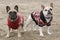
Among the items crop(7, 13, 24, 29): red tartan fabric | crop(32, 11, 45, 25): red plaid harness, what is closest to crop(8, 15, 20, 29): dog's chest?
crop(7, 13, 24, 29): red tartan fabric

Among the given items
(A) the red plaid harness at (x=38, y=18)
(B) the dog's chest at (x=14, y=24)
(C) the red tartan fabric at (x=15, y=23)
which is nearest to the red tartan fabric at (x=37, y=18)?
(A) the red plaid harness at (x=38, y=18)

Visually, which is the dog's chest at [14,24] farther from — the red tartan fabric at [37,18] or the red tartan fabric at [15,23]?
the red tartan fabric at [37,18]

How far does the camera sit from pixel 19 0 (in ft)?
70.0

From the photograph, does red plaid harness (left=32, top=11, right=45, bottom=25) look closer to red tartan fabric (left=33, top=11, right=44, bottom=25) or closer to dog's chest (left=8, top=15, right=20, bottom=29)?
red tartan fabric (left=33, top=11, right=44, bottom=25)

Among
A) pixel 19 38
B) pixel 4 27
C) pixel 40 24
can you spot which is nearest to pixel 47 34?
pixel 40 24

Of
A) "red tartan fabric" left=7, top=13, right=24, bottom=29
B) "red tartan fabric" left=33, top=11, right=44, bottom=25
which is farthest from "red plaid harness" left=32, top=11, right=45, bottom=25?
"red tartan fabric" left=7, top=13, right=24, bottom=29

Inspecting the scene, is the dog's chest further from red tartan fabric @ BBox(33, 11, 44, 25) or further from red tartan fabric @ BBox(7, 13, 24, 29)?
red tartan fabric @ BBox(33, 11, 44, 25)

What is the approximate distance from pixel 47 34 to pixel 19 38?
1094 millimetres

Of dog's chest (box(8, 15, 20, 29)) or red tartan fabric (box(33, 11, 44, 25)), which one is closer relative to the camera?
dog's chest (box(8, 15, 20, 29))

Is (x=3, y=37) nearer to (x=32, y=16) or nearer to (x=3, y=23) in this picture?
(x=32, y=16)

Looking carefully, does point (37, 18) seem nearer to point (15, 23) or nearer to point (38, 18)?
point (38, 18)

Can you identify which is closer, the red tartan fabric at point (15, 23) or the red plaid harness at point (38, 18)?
the red tartan fabric at point (15, 23)

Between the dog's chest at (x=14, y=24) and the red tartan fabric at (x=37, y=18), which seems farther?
the red tartan fabric at (x=37, y=18)

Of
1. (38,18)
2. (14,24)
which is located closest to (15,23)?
(14,24)
